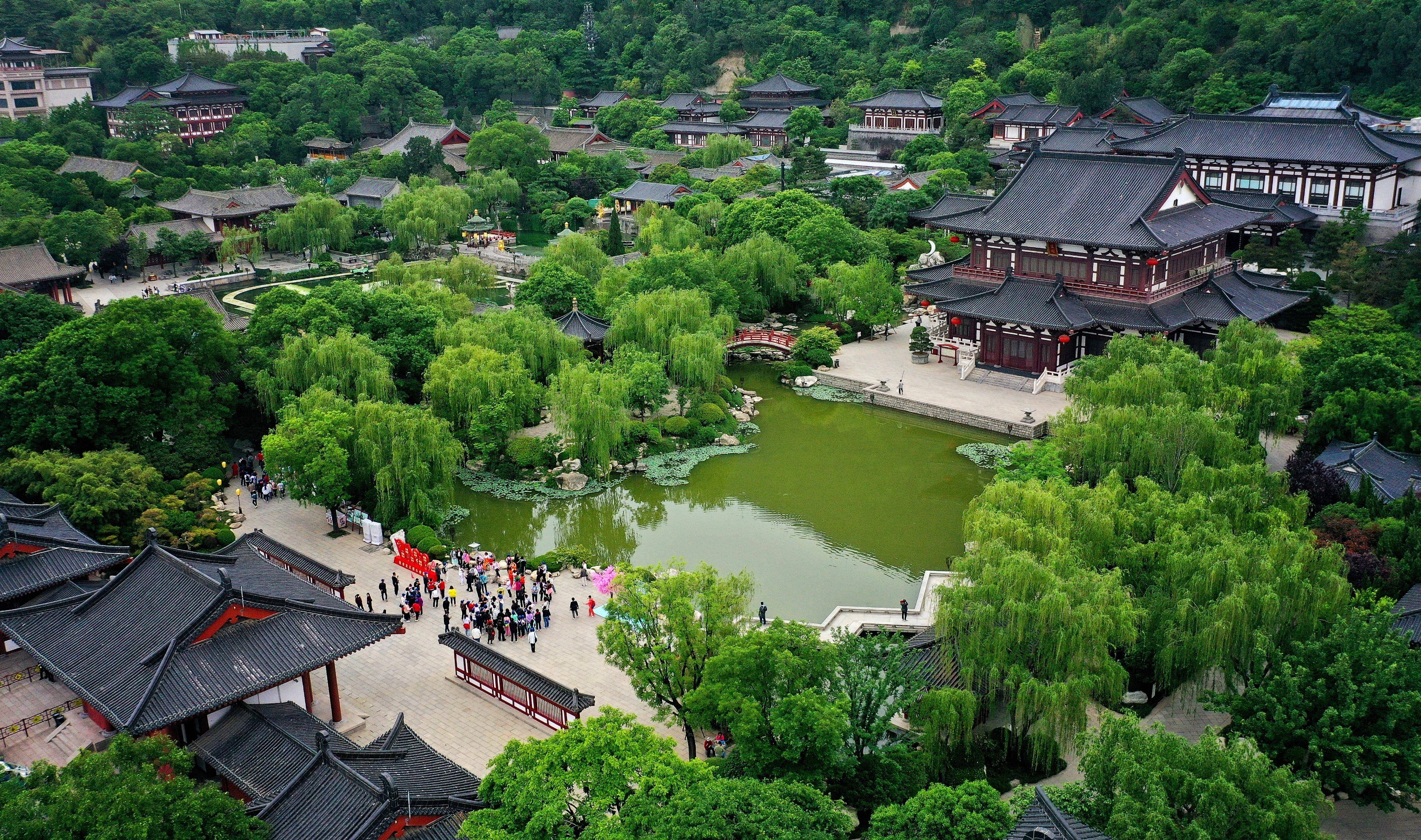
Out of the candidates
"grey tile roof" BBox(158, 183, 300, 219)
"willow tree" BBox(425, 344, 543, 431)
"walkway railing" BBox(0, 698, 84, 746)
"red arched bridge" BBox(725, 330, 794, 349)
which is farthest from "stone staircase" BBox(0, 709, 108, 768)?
"grey tile roof" BBox(158, 183, 300, 219)

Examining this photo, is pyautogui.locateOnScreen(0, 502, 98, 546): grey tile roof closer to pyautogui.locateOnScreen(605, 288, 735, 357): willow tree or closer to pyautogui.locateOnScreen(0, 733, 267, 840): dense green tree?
pyautogui.locateOnScreen(0, 733, 267, 840): dense green tree

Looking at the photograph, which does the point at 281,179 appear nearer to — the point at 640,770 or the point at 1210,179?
the point at 1210,179

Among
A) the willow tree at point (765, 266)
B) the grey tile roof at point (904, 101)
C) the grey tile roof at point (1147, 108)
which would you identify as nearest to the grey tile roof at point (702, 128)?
the grey tile roof at point (904, 101)

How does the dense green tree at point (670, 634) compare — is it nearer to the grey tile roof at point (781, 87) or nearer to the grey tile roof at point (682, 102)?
the grey tile roof at point (781, 87)

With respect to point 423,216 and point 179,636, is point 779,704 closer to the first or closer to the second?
point 179,636

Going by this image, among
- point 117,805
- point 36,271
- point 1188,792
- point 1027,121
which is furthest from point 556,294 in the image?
point 1027,121

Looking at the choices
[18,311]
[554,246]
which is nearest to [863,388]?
[554,246]
